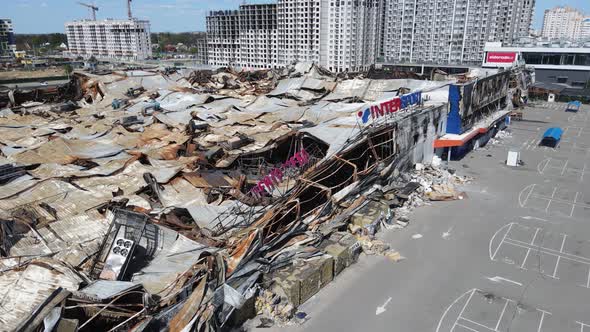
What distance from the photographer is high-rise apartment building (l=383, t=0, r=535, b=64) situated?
3671 inches

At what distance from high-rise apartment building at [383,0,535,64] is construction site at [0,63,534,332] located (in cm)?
6047

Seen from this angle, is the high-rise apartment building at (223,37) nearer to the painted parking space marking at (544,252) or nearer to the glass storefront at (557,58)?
the glass storefront at (557,58)

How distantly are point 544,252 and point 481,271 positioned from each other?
407cm

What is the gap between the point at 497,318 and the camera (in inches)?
596

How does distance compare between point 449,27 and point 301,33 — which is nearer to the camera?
point 449,27

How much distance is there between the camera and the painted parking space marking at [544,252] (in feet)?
59.6

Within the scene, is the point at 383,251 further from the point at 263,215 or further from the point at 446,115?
the point at 446,115

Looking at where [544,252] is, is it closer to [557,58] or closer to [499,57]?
[499,57]

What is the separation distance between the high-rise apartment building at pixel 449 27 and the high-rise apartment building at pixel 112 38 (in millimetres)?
107845

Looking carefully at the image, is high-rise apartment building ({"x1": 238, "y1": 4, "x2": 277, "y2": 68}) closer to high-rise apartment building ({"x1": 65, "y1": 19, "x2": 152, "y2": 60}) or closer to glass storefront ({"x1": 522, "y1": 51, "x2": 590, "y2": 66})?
glass storefront ({"x1": 522, "y1": 51, "x2": 590, "y2": 66})

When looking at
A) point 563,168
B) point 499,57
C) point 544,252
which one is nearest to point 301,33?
point 499,57

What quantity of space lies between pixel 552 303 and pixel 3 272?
19.9 metres

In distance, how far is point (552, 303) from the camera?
16.1 m

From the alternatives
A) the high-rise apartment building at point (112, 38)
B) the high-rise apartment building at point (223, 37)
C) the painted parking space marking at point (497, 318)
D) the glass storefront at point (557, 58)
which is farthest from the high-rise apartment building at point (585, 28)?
the painted parking space marking at point (497, 318)
